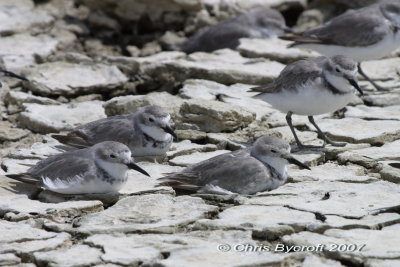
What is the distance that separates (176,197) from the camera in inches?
205

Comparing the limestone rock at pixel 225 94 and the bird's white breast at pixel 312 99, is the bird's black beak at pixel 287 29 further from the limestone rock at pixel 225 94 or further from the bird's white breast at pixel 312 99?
the bird's white breast at pixel 312 99

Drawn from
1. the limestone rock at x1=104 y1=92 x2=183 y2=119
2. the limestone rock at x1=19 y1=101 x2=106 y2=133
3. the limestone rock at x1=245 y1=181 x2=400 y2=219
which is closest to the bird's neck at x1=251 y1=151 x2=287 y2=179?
the limestone rock at x1=245 y1=181 x2=400 y2=219

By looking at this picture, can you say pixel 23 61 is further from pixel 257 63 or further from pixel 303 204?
pixel 303 204

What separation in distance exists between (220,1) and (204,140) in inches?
145

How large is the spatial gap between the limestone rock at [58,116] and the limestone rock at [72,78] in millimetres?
337

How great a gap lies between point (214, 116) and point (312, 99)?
75 cm

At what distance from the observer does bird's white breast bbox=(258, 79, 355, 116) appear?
6.27m

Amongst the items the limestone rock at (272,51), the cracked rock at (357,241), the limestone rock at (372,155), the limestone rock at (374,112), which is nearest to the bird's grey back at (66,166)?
the cracked rock at (357,241)

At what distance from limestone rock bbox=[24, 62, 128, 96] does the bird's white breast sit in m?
1.93

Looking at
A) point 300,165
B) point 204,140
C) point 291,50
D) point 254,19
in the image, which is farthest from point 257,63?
point 300,165

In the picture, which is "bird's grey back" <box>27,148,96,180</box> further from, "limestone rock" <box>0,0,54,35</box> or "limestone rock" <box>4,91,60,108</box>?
"limestone rock" <box>0,0,54,35</box>

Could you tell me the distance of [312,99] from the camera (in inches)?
247

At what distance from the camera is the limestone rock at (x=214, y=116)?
261 inches

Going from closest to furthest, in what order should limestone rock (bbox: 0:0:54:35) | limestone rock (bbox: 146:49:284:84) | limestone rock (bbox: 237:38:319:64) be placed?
limestone rock (bbox: 146:49:284:84) → limestone rock (bbox: 237:38:319:64) → limestone rock (bbox: 0:0:54:35)
